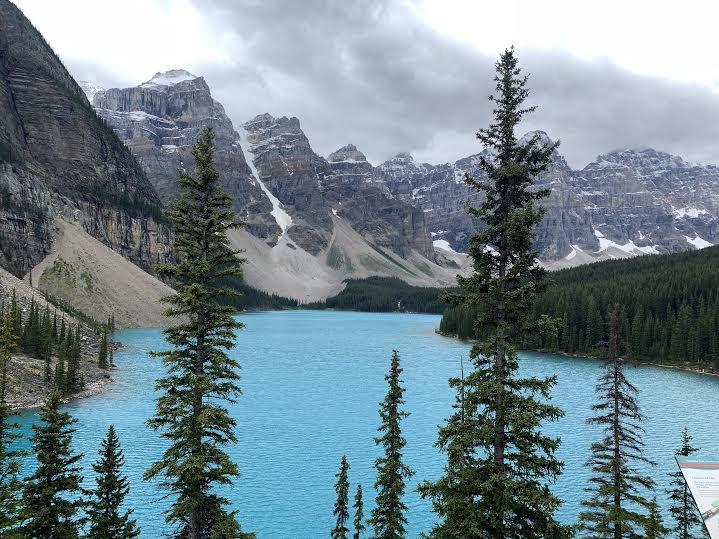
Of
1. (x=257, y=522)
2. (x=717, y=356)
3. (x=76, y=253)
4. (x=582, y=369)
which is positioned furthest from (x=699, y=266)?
(x=76, y=253)

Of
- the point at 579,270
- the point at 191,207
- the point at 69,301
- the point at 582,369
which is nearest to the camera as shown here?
the point at 191,207

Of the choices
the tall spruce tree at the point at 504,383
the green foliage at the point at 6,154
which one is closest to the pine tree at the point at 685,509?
the tall spruce tree at the point at 504,383

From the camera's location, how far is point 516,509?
46.6ft

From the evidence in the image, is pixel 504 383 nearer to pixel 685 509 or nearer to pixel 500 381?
pixel 500 381

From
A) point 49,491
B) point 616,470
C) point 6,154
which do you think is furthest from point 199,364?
point 6,154

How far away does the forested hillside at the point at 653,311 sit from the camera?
99.4 metres

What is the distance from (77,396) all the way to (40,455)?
1871 inches

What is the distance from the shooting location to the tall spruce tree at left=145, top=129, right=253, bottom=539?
1736 centimetres

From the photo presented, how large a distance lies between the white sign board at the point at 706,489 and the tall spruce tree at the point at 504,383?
321cm

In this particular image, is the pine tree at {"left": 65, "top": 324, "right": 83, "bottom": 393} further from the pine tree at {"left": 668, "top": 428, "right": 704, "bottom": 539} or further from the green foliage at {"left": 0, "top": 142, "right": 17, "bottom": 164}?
the green foliage at {"left": 0, "top": 142, "right": 17, "bottom": 164}

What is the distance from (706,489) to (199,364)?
613 inches

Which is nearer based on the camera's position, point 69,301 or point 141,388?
point 141,388

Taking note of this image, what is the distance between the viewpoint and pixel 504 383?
14922 mm

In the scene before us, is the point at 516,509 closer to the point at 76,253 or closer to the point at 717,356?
the point at 717,356
